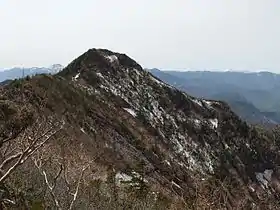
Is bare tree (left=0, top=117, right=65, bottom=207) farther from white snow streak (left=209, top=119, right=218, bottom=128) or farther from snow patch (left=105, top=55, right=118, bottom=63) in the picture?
white snow streak (left=209, top=119, right=218, bottom=128)

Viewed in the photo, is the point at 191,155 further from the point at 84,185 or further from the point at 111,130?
the point at 84,185

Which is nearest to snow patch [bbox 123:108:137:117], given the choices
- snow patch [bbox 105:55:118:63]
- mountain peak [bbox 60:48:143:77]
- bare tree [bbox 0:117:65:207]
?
mountain peak [bbox 60:48:143:77]

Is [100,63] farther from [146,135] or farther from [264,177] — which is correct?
[264,177]

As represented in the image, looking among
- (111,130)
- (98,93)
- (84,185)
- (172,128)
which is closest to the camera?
(84,185)

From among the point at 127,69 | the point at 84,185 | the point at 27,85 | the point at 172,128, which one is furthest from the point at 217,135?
the point at 84,185

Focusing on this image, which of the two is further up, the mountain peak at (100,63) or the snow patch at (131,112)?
the mountain peak at (100,63)

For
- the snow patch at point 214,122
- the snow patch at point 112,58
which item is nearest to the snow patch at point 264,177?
the snow patch at point 214,122

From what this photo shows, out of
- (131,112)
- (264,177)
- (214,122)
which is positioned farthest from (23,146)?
(264,177)

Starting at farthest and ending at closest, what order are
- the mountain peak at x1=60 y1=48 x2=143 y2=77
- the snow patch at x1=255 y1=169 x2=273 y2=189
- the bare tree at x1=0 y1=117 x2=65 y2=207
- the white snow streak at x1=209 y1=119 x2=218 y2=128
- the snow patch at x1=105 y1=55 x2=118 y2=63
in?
the white snow streak at x1=209 y1=119 x2=218 y2=128 < the snow patch at x1=255 y1=169 x2=273 y2=189 < the snow patch at x1=105 y1=55 x2=118 y2=63 < the mountain peak at x1=60 y1=48 x2=143 y2=77 < the bare tree at x1=0 y1=117 x2=65 y2=207

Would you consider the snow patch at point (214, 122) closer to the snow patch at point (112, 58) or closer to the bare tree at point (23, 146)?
the snow patch at point (112, 58)

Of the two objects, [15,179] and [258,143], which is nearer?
[15,179]

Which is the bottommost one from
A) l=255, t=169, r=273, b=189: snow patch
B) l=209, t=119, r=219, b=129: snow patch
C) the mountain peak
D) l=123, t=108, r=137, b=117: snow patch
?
l=255, t=169, r=273, b=189: snow patch
